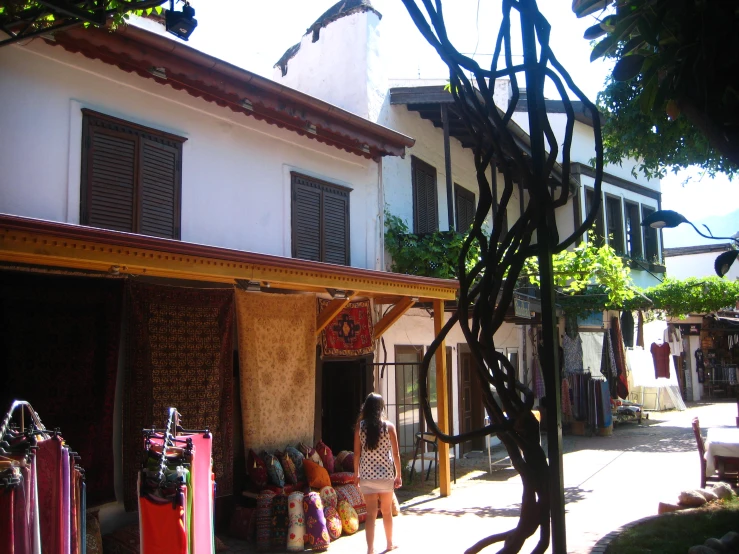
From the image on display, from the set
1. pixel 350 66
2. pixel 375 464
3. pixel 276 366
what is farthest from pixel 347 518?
pixel 350 66

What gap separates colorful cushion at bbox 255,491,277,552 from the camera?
7355 millimetres

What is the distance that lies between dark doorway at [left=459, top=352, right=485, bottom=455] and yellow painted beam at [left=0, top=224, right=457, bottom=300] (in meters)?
5.22

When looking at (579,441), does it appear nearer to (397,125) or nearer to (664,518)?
(397,125)

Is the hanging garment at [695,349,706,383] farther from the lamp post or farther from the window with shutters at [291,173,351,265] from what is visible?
the lamp post

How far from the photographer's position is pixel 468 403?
1438 cm

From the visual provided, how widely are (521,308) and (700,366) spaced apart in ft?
→ 64.8

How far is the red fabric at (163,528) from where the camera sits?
4016 mm

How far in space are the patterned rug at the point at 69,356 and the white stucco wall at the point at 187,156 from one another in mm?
1029

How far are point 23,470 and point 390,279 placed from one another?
6041mm

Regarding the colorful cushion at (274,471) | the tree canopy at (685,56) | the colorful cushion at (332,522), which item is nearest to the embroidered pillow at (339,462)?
the colorful cushion at (332,522)

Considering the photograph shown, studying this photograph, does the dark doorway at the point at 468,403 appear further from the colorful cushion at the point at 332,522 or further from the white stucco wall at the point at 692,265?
the white stucco wall at the point at 692,265

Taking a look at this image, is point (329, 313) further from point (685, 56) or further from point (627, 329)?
point (627, 329)

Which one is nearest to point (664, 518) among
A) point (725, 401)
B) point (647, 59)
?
point (647, 59)

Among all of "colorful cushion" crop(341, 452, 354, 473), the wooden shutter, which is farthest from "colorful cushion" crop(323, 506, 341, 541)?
the wooden shutter
